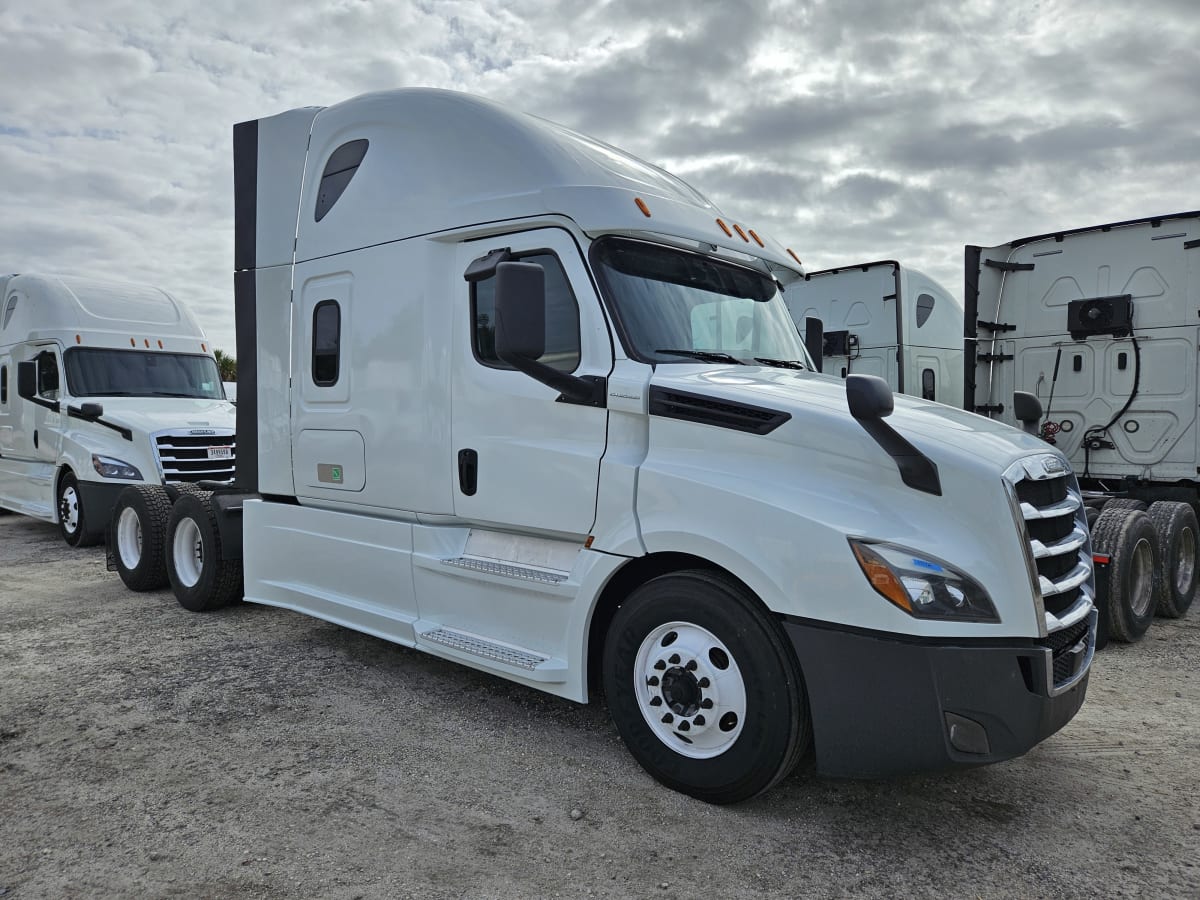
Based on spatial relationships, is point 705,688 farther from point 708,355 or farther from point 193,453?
point 193,453

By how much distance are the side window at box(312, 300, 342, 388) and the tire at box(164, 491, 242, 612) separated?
2041 mm

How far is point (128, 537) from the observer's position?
7855 mm

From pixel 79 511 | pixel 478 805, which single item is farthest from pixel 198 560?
pixel 478 805

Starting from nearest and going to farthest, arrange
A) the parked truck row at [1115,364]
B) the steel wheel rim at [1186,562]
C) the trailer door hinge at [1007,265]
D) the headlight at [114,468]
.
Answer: the parked truck row at [1115,364], the steel wheel rim at [1186,562], the trailer door hinge at [1007,265], the headlight at [114,468]

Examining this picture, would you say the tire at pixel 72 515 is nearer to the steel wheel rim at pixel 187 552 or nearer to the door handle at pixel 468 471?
the steel wheel rim at pixel 187 552

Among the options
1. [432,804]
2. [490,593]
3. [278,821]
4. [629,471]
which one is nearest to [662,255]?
[629,471]

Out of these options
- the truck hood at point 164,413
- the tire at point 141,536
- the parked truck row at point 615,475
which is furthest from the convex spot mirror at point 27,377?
the parked truck row at point 615,475

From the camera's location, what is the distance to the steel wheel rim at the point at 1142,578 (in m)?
6.34

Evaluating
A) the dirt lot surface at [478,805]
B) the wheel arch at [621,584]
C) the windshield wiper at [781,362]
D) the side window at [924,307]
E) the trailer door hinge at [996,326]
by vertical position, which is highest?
the side window at [924,307]

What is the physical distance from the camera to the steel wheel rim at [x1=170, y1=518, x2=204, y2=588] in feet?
23.3

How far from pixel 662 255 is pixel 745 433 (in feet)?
3.99

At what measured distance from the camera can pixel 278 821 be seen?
3516 mm

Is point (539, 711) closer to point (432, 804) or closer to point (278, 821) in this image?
point (432, 804)

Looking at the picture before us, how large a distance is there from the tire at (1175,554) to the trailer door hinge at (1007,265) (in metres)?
2.68
